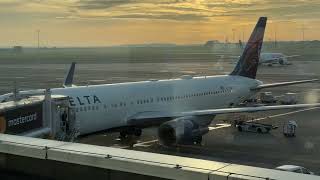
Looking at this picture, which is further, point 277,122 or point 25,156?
point 277,122

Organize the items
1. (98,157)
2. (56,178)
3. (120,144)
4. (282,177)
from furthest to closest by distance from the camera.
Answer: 1. (120,144)
2. (56,178)
3. (98,157)
4. (282,177)

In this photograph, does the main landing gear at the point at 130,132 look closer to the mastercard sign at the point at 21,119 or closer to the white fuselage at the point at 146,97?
the white fuselage at the point at 146,97

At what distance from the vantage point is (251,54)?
3147cm

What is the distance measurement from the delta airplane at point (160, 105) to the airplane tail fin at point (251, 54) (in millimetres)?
1692

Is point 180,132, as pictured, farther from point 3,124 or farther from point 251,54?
point 251,54

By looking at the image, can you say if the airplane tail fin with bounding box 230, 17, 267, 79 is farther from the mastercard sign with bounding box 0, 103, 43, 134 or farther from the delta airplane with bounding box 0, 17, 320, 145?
the mastercard sign with bounding box 0, 103, 43, 134

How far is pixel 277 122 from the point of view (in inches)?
1183

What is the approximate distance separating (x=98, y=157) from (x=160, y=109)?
1871cm

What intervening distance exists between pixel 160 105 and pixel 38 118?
12.1m

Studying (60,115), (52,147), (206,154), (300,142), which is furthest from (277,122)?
(52,147)

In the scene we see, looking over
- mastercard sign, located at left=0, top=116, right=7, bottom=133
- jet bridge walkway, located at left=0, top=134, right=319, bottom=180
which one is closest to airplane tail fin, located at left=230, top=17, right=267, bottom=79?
mastercard sign, located at left=0, top=116, right=7, bottom=133

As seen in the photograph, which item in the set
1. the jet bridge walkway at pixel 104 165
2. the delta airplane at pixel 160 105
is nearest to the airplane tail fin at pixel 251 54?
the delta airplane at pixel 160 105

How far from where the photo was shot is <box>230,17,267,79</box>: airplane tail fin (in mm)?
31156

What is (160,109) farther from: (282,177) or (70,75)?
(282,177)
